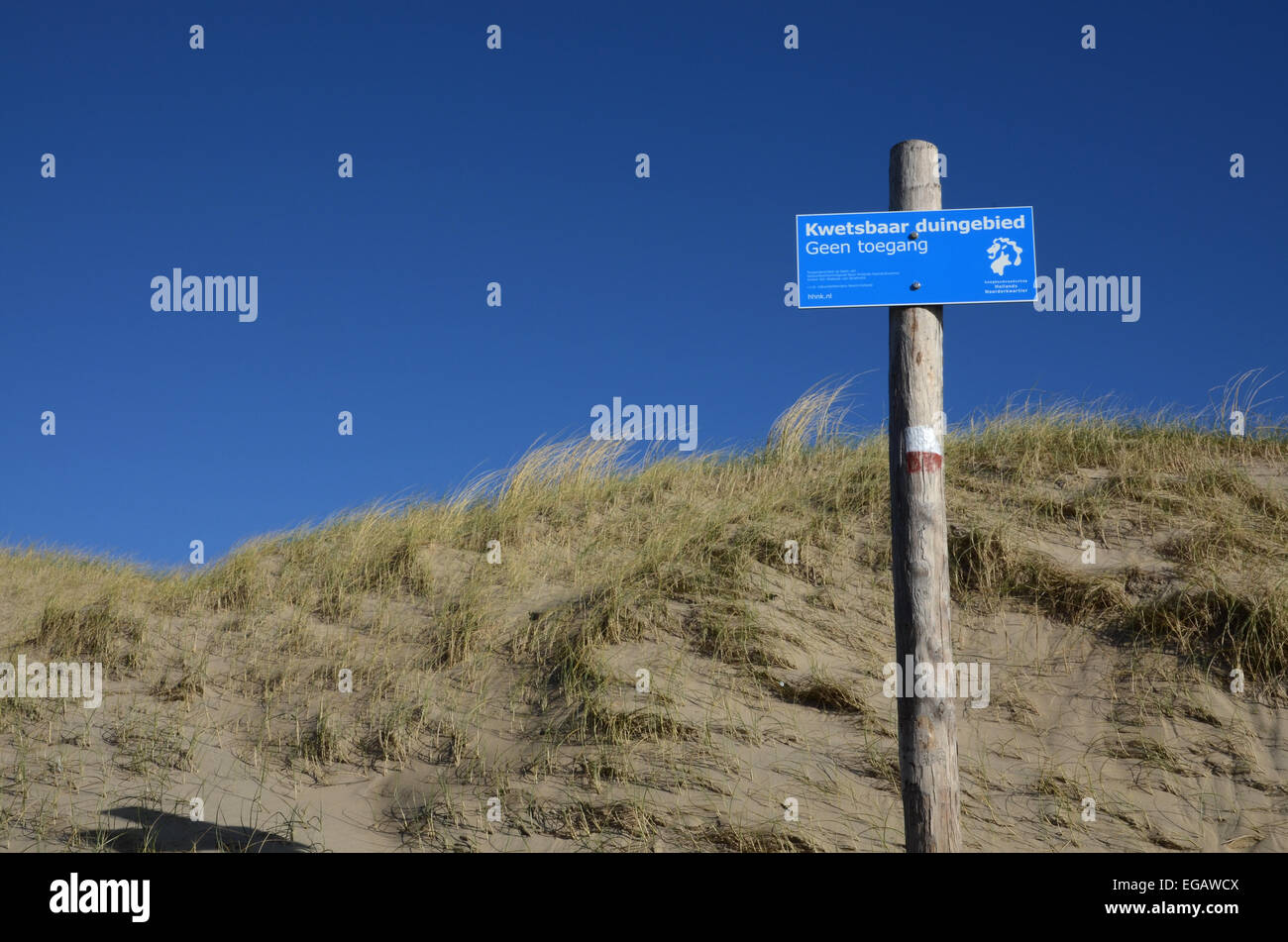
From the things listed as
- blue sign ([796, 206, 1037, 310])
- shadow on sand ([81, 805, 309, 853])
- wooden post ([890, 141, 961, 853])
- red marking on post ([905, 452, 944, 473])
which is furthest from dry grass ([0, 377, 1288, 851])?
blue sign ([796, 206, 1037, 310])

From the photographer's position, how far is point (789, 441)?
12242mm

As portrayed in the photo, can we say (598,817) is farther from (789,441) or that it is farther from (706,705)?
(789,441)

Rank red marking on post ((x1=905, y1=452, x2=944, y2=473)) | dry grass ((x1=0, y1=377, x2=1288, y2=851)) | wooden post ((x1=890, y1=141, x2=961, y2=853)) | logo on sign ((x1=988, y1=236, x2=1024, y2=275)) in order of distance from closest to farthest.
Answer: wooden post ((x1=890, y1=141, x2=961, y2=853)), logo on sign ((x1=988, y1=236, x2=1024, y2=275)), red marking on post ((x1=905, y1=452, x2=944, y2=473)), dry grass ((x1=0, y1=377, x2=1288, y2=851))

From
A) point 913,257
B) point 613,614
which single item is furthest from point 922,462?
point 613,614

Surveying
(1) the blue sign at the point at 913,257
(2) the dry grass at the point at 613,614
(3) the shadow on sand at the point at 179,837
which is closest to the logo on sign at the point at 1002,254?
(1) the blue sign at the point at 913,257

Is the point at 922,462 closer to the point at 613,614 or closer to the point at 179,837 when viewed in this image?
the point at 613,614

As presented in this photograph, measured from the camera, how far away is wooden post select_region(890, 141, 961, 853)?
16.0 feet

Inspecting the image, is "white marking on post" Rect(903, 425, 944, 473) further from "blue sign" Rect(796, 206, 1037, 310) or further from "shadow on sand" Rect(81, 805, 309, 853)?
"shadow on sand" Rect(81, 805, 309, 853)

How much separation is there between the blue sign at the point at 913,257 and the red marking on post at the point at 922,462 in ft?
2.56

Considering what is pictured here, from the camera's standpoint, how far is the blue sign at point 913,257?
504cm

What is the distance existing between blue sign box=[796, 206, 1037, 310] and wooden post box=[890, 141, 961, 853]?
15 centimetres
